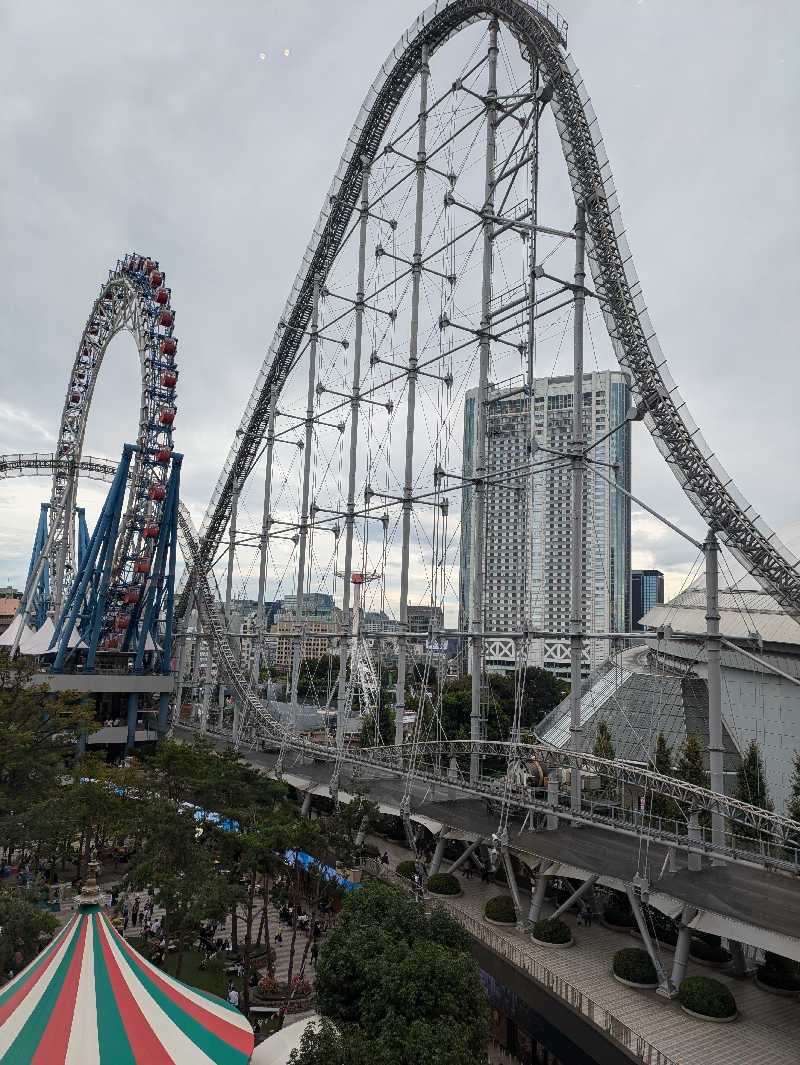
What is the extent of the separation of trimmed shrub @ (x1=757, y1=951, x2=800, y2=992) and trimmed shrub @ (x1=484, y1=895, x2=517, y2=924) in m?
6.36

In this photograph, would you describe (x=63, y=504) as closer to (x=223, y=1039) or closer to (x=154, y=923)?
(x=154, y=923)

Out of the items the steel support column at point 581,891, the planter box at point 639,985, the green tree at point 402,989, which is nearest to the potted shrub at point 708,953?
the planter box at point 639,985

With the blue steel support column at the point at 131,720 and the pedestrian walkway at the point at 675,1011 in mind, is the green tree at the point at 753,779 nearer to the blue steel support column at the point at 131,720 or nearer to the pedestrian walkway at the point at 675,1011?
the pedestrian walkway at the point at 675,1011

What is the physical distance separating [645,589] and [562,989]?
482ft

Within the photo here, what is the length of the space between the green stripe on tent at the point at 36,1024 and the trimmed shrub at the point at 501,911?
1214 centimetres

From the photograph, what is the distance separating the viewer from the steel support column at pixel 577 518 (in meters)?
23.0

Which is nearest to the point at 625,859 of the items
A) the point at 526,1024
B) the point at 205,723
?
the point at 526,1024

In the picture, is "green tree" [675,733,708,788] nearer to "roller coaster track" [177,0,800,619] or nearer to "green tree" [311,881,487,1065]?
"roller coaster track" [177,0,800,619]

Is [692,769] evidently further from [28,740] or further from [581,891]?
[28,740]

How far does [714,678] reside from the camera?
64.7ft

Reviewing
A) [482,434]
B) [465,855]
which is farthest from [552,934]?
[482,434]

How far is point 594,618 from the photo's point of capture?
103 metres

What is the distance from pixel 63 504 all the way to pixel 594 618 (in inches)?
2819

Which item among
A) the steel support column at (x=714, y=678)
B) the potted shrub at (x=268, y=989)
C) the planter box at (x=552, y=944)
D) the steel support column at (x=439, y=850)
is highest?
the steel support column at (x=714, y=678)
